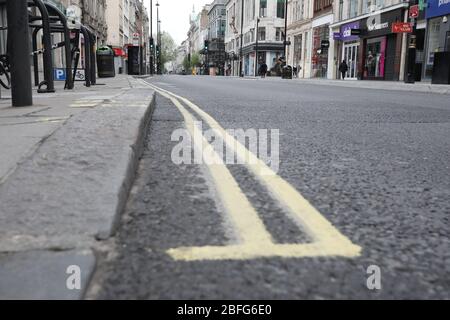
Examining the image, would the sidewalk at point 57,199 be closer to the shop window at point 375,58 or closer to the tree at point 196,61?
the shop window at point 375,58

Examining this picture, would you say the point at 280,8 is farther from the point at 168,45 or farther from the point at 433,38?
the point at 168,45

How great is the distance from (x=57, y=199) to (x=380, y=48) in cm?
3369

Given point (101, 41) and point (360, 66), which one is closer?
point (360, 66)

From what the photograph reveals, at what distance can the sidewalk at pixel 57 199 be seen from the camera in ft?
4.78

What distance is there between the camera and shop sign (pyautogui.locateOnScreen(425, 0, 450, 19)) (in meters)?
25.0

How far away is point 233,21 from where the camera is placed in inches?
3605

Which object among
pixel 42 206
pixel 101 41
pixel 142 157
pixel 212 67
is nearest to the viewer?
pixel 42 206

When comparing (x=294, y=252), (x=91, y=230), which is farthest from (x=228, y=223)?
(x=91, y=230)

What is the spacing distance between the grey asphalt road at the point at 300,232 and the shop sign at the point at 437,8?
23631 millimetres

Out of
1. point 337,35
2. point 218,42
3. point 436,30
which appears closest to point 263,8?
point 337,35

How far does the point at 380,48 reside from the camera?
33.0 meters

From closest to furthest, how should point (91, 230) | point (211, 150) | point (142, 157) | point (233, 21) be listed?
point (91, 230), point (142, 157), point (211, 150), point (233, 21)

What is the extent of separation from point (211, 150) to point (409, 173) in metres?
1.43

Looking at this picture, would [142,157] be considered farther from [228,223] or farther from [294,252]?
[294,252]
